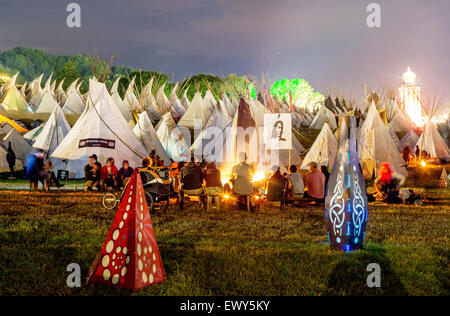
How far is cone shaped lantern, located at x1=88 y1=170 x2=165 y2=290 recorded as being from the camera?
442 cm

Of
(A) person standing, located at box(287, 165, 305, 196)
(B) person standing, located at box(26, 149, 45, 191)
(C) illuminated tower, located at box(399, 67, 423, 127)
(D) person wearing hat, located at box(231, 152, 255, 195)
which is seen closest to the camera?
(D) person wearing hat, located at box(231, 152, 255, 195)

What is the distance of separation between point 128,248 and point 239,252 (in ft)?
7.28

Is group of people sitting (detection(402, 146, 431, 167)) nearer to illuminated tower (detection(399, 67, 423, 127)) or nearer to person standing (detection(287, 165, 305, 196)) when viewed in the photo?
person standing (detection(287, 165, 305, 196))

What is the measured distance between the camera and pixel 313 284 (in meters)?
5.00

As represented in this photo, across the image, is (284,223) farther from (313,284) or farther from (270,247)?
(313,284)

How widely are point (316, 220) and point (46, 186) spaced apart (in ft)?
26.5

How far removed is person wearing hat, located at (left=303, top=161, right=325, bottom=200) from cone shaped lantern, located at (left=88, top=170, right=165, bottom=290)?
6431 millimetres

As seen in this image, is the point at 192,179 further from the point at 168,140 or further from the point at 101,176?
the point at 168,140

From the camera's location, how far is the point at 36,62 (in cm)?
16462

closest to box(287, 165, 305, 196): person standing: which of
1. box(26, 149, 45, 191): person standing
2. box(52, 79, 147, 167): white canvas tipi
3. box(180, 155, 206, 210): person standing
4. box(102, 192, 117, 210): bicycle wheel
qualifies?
box(180, 155, 206, 210): person standing

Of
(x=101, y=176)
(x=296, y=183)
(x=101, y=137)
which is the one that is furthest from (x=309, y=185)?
(x=101, y=137)

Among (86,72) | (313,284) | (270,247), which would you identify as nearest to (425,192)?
(270,247)
